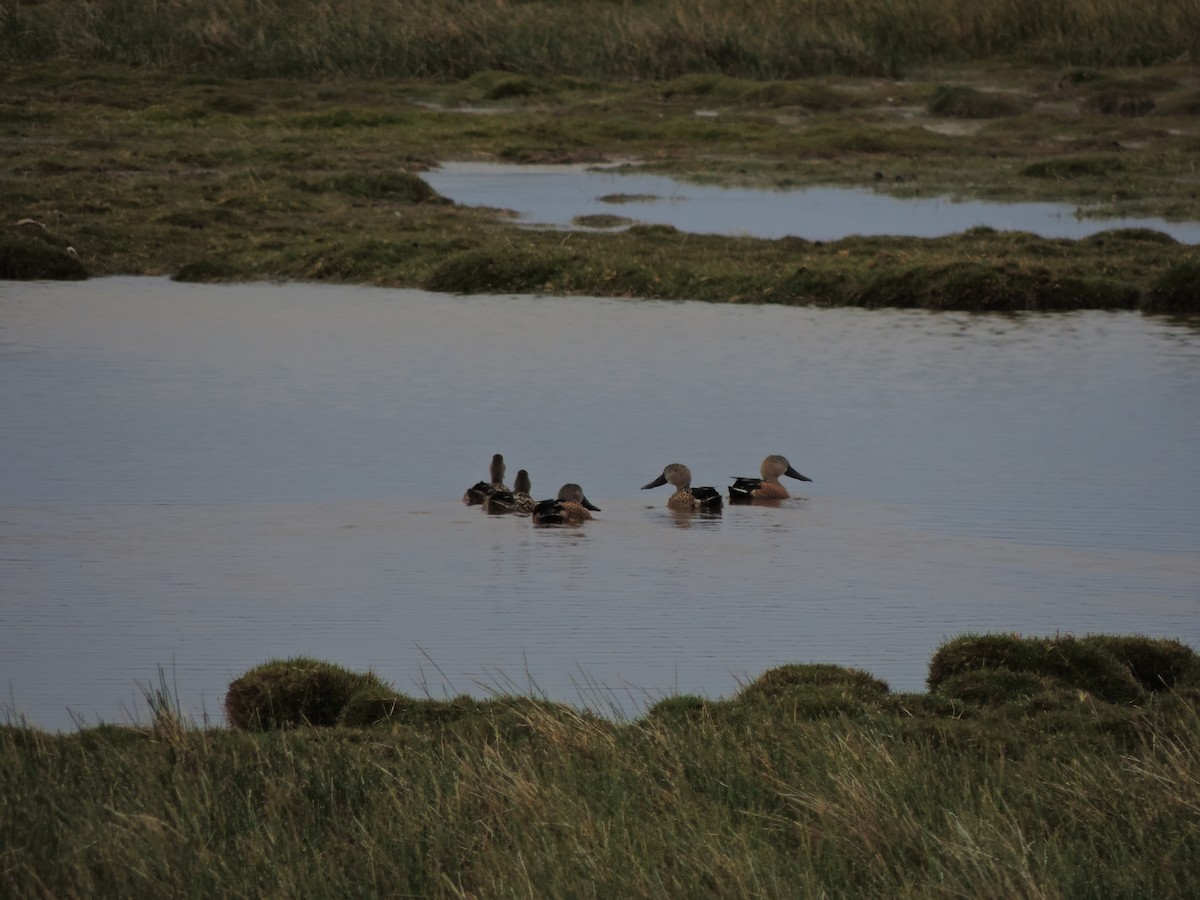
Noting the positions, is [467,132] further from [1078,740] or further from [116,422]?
[1078,740]

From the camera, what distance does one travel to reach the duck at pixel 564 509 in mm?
14117

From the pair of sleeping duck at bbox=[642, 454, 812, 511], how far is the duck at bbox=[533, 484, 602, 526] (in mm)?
829

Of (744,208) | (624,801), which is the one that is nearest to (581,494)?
(624,801)

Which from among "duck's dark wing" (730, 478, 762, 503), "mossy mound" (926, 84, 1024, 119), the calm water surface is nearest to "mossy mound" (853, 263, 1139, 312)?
the calm water surface

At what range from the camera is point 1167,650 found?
33.0 feet

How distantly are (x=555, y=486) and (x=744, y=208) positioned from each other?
19130 millimetres

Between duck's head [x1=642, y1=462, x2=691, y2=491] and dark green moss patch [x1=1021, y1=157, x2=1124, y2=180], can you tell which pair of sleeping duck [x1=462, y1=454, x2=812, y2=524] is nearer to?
duck's head [x1=642, y1=462, x2=691, y2=491]

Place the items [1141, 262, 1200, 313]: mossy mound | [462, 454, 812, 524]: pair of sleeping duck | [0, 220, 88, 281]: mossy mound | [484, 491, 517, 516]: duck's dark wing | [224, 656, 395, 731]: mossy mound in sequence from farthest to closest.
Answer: [0, 220, 88, 281]: mossy mound → [1141, 262, 1200, 313]: mossy mound → [484, 491, 517, 516]: duck's dark wing → [462, 454, 812, 524]: pair of sleeping duck → [224, 656, 395, 731]: mossy mound

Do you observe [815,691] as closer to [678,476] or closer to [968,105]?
[678,476]

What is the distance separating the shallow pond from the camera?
30.8 metres

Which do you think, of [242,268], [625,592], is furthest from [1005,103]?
[625,592]

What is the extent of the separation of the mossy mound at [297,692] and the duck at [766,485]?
6.26 meters

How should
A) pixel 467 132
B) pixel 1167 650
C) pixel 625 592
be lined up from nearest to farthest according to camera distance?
pixel 1167 650
pixel 625 592
pixel 467 132

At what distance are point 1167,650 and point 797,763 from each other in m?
3.16
